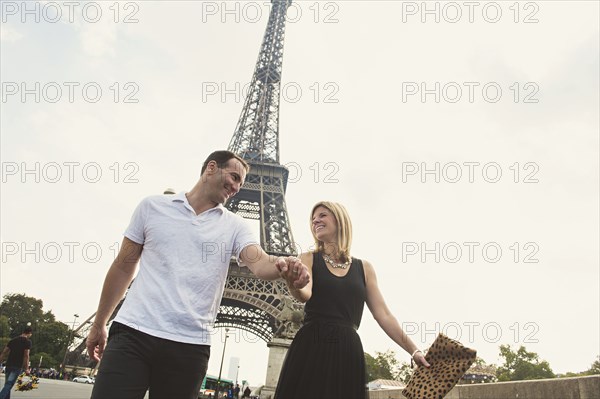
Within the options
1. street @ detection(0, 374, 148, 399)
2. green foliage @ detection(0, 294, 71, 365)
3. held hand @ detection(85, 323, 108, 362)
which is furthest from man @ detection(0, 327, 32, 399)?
green foliage @ detection(0, 294, 71, 365)

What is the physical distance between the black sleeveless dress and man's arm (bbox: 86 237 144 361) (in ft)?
3.76

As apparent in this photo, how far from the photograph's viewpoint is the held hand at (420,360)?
3.22 m

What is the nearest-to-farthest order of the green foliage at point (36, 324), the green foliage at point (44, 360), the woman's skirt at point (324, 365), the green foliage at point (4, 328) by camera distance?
1. the woman's skirt at point (324, 365)
2. the green foliage at point (44, 360)
3. the green foliage at point (4, 328)
4. the green foliage at point (36, 324)

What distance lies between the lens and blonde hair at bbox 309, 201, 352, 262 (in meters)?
3.45

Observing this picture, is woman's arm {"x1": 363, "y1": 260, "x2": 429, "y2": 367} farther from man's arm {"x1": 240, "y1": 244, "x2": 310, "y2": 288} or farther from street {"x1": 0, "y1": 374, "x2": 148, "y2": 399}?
street {"x1": 0, "y1": 374, "x2": 148, "y2": 399}

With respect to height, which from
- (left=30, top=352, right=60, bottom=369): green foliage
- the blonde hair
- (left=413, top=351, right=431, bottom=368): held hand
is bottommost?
(left=30, top=352, right=60, bottom=369): green foliage

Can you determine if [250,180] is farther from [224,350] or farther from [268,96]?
[224,350]

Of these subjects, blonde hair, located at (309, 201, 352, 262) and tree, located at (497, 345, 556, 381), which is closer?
blonde hair, located at (309, 201, 352, 262)

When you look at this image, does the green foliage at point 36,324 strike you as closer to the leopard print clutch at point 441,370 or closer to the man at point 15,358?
the man at point 15,358

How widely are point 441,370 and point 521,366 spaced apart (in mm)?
71345

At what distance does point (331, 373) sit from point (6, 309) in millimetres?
77214

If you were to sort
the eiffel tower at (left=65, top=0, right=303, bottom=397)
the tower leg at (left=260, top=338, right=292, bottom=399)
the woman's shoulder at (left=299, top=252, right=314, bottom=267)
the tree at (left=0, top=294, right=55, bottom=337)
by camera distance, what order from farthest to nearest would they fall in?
the tree at (left=0, top=294, right=55, bottom=337) → the eiffel tower at (left=65, top=0, right=303, bottom=397) → the tower leg at (left=260, top=338, right=292, bottom=399) → the woman's shoulder at (left=299, top=252, right=314, bottom=267)

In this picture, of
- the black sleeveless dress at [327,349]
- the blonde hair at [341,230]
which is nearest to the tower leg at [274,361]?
the blonde hair at [341,230]

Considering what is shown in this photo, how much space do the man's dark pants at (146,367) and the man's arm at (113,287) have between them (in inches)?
15.3
